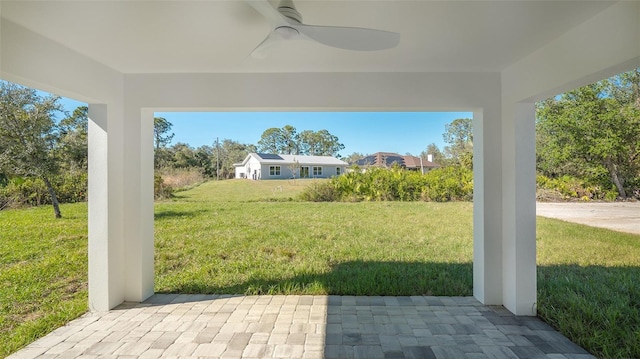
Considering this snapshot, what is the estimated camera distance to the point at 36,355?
2.30 meters

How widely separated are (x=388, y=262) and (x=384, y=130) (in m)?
2.43

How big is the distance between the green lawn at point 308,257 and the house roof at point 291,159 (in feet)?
1.32

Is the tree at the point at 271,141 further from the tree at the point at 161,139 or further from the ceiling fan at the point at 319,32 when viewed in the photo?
the ceiling fan at the point at 319,32

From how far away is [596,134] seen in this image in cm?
438

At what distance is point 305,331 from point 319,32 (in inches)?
93.4

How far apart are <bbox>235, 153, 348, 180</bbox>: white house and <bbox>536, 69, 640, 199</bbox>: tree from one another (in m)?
3.23

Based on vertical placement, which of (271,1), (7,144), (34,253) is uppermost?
(271,1)

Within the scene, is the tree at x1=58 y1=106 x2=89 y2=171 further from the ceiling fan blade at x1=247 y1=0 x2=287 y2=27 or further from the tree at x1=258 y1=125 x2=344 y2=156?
the ceiling fan blade at x1=247 y1=0 x2=287 y2=27

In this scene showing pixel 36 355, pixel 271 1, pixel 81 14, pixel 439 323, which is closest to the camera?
pixel 271 1

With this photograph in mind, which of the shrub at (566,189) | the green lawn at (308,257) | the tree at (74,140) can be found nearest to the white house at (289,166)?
the green lawn at (308,257)

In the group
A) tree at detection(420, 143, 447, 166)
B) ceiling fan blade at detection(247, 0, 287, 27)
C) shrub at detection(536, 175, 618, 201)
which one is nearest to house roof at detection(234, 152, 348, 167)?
tree at detection(420, 143, 447, 166)

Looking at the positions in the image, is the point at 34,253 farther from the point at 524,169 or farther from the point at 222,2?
the point at 524,169

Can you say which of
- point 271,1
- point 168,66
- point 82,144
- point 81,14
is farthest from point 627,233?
point 82,144

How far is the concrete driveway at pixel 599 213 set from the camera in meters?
4.12
